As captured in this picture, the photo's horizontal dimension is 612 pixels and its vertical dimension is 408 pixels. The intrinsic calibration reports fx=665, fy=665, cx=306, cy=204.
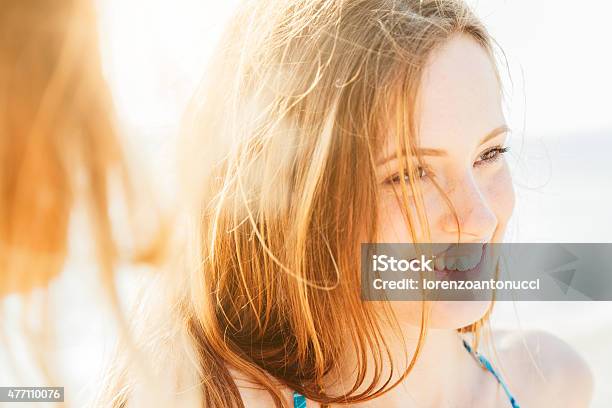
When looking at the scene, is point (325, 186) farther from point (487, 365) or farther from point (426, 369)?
point (487, 365)

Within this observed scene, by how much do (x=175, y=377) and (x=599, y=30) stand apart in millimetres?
1641

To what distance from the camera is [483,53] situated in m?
0.85

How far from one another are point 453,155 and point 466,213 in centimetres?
7

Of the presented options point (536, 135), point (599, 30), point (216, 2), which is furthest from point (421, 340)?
point (599, 30)

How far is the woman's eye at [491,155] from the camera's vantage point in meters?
0.84

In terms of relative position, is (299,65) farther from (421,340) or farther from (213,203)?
(421,340)

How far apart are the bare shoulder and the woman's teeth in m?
0.30

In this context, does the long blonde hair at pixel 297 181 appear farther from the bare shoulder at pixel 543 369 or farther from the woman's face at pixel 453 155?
the bare shoulder at pixel 543 369

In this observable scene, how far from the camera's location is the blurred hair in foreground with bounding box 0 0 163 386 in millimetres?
439

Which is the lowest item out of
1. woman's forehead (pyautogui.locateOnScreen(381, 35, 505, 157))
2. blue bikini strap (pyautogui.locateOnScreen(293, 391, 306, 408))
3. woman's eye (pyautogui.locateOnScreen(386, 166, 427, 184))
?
blue bikini strap (pyautogui.locateOnScreen(293, 391, 306, 408))

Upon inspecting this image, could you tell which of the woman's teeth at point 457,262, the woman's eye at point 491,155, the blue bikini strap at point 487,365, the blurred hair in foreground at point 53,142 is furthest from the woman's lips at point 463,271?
the blurred hair in foreground at point 53,142

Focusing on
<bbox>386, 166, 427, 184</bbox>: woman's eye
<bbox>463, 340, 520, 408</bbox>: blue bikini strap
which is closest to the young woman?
<bbox>386, 166, 427, 184</bbox>: woman's eye

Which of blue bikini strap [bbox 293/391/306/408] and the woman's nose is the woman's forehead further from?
blue bikini strap [bbox 293/391/306/408]

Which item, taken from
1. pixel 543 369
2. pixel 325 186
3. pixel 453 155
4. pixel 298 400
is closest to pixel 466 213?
pixel 453 155
